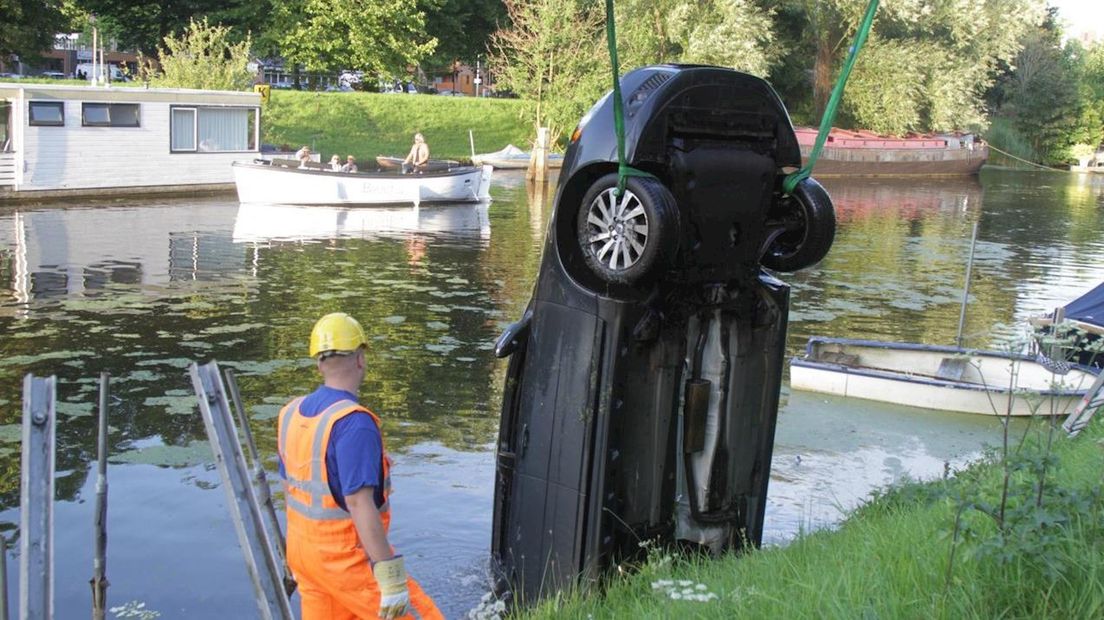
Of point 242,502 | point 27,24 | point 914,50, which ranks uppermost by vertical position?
point 914,50

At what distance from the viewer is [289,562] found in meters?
4.73

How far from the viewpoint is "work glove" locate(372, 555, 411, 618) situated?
4.31 meters

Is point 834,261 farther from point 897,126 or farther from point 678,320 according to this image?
point 897,126

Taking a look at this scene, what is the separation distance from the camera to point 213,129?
1302 inches

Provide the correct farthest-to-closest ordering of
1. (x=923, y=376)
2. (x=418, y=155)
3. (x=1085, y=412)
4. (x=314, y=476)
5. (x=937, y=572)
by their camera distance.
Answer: (x=418, y=155) → (x=923, y=376) → (x=1085, y=412) → (x=937, y=572) → (x=314, y=476)

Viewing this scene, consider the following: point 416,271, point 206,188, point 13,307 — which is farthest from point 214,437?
point 206,188

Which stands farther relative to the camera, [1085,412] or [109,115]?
[109,115]

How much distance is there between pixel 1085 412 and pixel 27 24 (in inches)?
1941

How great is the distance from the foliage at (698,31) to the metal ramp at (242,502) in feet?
142

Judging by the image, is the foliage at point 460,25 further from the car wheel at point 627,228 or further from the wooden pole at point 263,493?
the car wheel at point 627,228

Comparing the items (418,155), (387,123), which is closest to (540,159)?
(418,155)

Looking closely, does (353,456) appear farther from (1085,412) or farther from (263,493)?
(1085,412)

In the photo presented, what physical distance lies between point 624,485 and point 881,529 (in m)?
1.38

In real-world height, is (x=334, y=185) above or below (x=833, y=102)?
below
